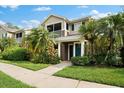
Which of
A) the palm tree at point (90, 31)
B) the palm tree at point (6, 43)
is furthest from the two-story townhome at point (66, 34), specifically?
the palm tree at point (6, 43)

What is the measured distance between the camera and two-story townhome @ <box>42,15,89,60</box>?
2023 cm

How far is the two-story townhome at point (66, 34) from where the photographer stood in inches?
797

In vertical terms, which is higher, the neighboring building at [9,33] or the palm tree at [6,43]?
the neighboring building at [9,33]

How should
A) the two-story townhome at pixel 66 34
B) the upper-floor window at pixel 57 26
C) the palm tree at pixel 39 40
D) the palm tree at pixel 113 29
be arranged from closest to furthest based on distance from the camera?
1. the palm tree at pixel 113 29
2. the palm tree at pixel 39 40
3. the two-story townhome at pixel 66 34
4. the upper-floor window at pixel 57 26

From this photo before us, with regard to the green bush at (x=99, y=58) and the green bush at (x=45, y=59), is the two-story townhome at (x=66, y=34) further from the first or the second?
the green bush at (x=99, y=58)

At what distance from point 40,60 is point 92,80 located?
881 cm

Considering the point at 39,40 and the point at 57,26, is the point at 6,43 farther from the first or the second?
the point at 39,40

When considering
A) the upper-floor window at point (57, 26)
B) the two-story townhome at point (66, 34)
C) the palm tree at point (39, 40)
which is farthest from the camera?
the upper-floor window at point (57, 26)

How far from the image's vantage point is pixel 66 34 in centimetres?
2253

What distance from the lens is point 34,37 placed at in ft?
58.7

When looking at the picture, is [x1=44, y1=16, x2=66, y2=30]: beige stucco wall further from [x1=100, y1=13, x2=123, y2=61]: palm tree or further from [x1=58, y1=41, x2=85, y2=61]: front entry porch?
[x1=100, y1=13, x2=123, y2=61]: palm tree

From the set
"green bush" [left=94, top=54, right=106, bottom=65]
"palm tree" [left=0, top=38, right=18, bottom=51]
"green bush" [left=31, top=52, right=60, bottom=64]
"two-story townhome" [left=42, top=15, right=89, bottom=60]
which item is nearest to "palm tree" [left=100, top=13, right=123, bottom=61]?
"green bush" [left=94, top=54, right=106, bottom=65]
